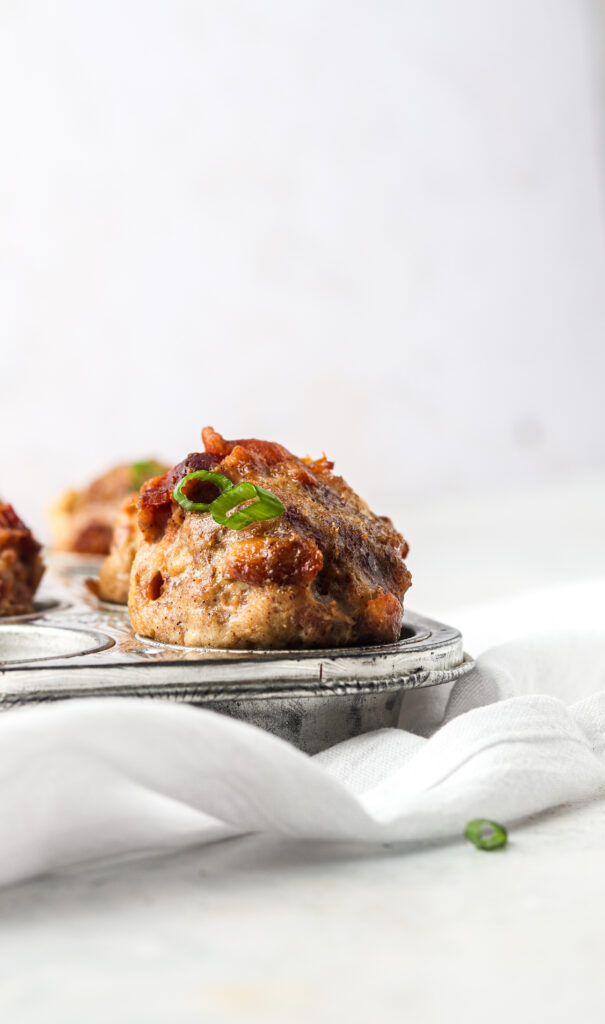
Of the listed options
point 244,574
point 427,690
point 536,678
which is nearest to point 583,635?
point 536,678

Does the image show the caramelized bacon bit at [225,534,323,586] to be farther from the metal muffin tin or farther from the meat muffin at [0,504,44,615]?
the meat muffin at [0,504,44,615]

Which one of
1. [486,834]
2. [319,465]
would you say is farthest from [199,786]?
[319,465]

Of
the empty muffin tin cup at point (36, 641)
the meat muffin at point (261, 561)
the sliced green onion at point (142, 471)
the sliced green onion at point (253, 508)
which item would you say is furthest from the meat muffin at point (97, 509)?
the sliced green onion at point (253, 508)

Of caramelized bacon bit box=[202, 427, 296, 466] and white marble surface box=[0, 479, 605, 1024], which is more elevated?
caramelized bacon bit box=[202, 427, 296, 466]

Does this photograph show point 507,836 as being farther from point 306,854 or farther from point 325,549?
point 325,549

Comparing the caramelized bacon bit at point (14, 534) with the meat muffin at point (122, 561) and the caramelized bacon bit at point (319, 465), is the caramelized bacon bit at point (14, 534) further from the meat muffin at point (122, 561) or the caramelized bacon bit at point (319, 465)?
the caramelized bacon bit at point (319, 465)

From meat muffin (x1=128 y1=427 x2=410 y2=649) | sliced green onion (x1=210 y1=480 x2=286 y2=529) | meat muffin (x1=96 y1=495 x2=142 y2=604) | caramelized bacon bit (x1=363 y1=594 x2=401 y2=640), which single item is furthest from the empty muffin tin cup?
caramelized bacon bit (x1=363 y1=594 x2=401 y2=640)
